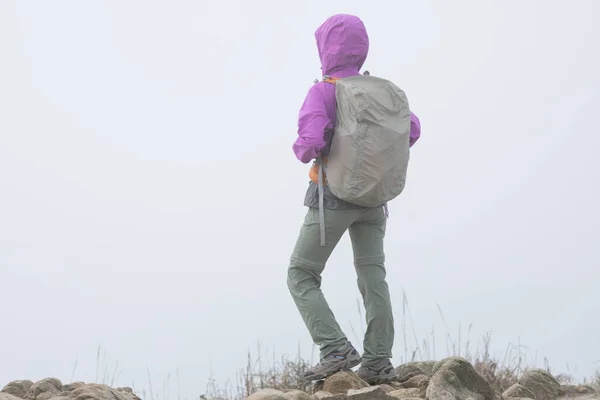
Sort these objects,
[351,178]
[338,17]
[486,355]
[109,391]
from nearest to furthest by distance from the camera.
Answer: [109,391] < [351,178] < [338,17] < [486,355]

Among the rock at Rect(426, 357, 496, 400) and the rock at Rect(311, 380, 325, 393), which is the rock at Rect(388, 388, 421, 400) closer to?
the rock at Rect(426, 357, 496, 400)

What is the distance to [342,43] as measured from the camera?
260 inches

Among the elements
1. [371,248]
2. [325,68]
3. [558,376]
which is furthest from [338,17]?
[558,376]

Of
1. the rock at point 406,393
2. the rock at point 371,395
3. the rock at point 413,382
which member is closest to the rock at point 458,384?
the rock at point 406,393

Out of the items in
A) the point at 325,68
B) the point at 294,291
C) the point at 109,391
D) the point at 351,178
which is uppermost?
the point at 325,68

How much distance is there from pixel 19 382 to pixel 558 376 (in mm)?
4431

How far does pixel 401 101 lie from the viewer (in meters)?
6.52

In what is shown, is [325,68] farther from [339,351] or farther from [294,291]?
[339,351]

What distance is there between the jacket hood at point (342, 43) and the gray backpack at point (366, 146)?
24 cm

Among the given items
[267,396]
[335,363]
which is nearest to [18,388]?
[335,363]

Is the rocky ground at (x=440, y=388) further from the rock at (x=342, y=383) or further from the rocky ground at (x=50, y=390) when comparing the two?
the rocky ground at (x=50, y=390)

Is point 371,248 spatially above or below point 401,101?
below

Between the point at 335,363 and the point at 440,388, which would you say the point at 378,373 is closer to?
the point at 335,363

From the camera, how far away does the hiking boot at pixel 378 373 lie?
265 inches
